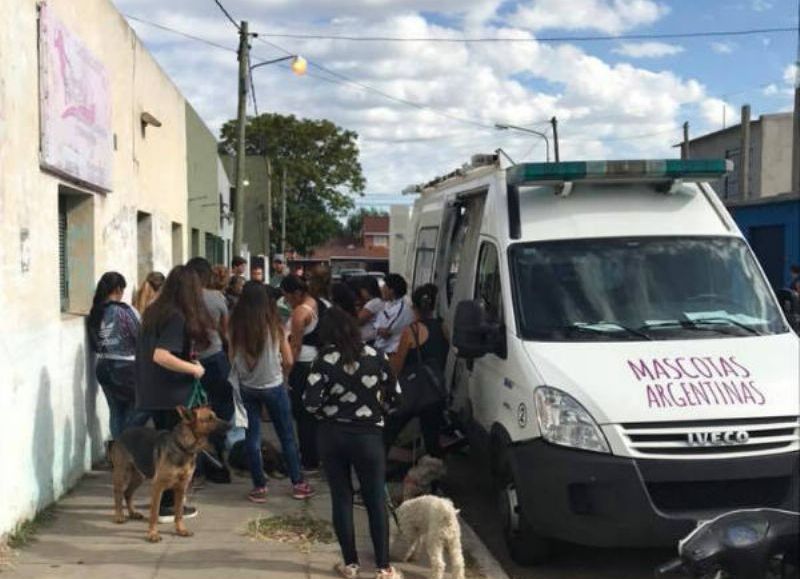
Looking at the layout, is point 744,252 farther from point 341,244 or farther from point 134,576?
point 341,244

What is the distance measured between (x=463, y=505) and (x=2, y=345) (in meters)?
3.70

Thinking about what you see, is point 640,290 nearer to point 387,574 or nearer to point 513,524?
point 513,524

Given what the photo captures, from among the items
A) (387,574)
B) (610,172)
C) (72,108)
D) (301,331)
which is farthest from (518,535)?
(72,108)

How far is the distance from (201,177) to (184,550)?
12869 mm

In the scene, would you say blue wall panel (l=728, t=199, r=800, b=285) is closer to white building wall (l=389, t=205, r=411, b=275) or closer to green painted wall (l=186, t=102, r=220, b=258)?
white building wall (l=389, t=205, r=411, b=275)

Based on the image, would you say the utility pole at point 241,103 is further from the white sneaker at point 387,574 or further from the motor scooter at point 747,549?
the motor scooter at point 747,549

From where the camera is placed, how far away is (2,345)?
17.8 ft

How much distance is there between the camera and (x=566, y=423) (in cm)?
496

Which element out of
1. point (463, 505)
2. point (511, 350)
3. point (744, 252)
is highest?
point (744, 252)

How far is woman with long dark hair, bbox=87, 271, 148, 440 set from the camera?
7129 millimetres

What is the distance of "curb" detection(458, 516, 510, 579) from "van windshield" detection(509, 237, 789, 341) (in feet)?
4.76

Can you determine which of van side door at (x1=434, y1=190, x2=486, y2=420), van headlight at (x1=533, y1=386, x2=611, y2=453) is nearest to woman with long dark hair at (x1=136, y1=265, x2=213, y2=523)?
van side door at (x1=434, y1=190, x2=486, y2=420)

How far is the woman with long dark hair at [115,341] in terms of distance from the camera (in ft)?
23.4

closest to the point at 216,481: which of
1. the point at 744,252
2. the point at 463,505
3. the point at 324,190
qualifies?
the point at 463,505
